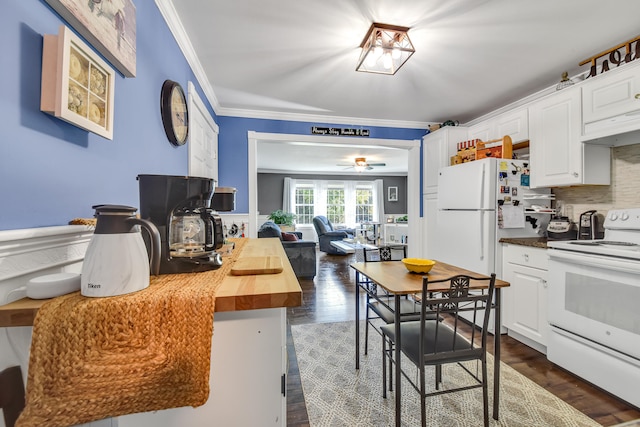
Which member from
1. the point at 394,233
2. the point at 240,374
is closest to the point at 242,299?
the point at 240,374

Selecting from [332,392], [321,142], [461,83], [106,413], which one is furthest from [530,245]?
[106,413]

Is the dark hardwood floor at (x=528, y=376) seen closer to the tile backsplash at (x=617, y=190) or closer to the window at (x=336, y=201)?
the tile backsplash at (x=617, y=190)

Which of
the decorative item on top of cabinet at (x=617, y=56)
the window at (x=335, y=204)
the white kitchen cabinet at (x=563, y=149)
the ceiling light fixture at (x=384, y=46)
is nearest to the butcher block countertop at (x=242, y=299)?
the ceiling light fixture at (x=384, y=46)

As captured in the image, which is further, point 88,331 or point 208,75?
point 208,75

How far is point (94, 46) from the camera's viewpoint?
Answer: 976 millimetres

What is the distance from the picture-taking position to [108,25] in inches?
39.9

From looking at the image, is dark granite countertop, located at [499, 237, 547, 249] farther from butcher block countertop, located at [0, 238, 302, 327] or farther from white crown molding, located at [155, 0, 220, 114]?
white crown molding, located at [155, 0, 220, 114]

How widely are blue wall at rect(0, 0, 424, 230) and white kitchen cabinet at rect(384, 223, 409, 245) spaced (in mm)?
6569

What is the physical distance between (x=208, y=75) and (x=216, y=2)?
1.00 metres

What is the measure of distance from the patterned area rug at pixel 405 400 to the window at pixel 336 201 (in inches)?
259

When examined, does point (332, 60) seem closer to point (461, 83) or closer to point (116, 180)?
point (461, 83)

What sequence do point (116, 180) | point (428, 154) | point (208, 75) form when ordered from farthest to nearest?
point (428, 154) → point (208, 75) → point (116, 180)

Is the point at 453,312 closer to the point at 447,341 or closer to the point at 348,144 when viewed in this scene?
the point at 447,341

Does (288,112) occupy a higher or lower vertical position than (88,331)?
higher
